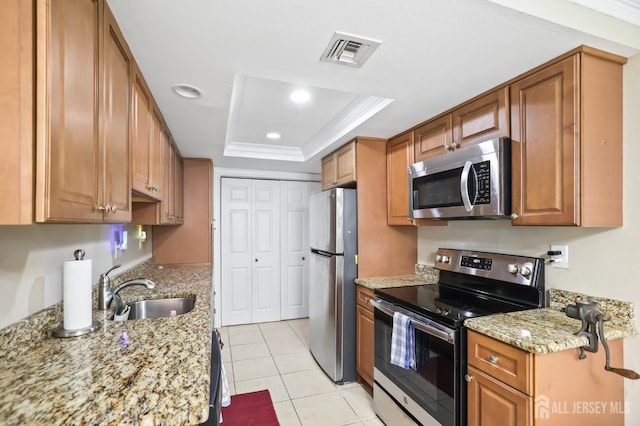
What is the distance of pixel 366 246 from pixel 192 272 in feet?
5.41

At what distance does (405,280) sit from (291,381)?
52.3 inches

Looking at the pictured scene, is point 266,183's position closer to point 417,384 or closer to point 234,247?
point 234,247

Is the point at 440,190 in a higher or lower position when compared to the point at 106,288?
higher

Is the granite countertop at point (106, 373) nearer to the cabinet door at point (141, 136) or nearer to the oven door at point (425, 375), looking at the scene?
the cabinet door at point (141, 136)

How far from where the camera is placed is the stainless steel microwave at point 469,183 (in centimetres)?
167

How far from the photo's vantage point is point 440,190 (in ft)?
6.79

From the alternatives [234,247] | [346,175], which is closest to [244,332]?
[234,247]

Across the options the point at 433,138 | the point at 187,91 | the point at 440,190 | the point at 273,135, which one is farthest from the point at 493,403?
the point at 273,135

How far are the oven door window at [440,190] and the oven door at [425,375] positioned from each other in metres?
0.74

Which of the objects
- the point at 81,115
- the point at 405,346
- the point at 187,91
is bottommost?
the point at 405,346

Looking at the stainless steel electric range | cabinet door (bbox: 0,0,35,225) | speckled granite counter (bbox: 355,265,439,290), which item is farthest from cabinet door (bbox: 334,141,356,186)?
cabinet door (bbox: 0,0,35,225)

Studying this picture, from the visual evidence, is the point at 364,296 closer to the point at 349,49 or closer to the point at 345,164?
the point at 345,164

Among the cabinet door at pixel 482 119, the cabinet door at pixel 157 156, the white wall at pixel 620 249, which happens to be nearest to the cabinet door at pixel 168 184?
the cabinet door at pixel 157 156

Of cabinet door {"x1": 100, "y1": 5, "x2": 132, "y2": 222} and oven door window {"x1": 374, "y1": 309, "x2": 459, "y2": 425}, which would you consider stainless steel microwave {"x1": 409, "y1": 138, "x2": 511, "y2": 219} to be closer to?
oven door window {"x1": 374, "y1": 309, "x2": 459, "y2": 425}
